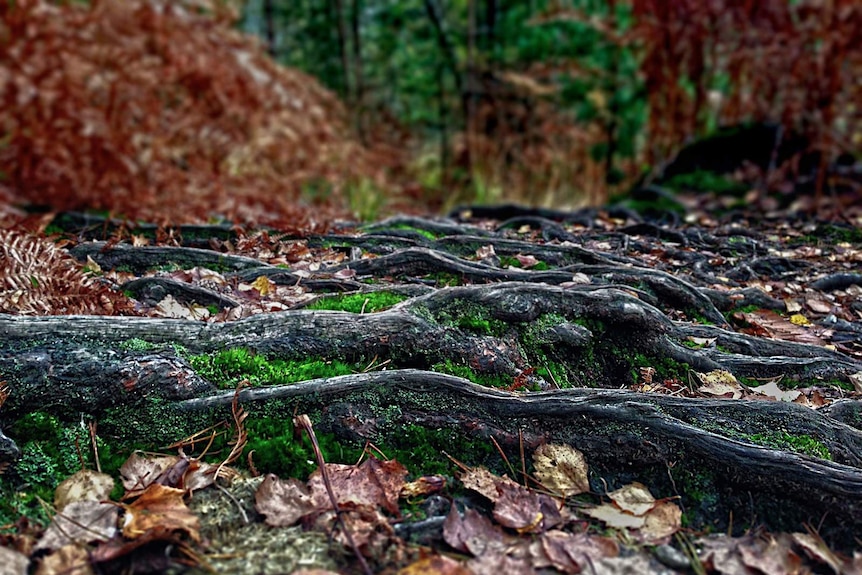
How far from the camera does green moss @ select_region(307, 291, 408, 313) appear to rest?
2.69 meters

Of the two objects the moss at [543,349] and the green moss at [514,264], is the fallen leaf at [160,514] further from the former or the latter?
the green moss at [514,264]

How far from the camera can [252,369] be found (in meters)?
2.19

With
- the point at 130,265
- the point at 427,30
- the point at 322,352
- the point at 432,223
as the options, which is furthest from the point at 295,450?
the point at 427,30

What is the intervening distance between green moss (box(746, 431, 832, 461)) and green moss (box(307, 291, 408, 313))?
1.44 metres

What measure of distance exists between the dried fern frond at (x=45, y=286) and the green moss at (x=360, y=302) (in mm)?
770

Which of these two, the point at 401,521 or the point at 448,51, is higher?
the point at 448,51

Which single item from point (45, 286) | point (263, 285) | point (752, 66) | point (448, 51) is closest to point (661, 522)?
point (263, 285)

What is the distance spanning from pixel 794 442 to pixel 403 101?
12390 millimetres

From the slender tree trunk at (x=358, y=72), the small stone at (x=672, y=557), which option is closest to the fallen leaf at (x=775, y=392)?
the small stone at (x=672, y=557)

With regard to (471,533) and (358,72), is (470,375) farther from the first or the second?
(358,72)

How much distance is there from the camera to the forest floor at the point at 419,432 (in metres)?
1.72

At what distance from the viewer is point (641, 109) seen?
9.07 meters

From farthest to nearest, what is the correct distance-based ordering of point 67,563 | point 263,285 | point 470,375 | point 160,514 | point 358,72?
point 358,72
point 263,285
point 470,375
point 160,514
point 67,563

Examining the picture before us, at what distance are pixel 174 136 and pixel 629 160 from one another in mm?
6137
